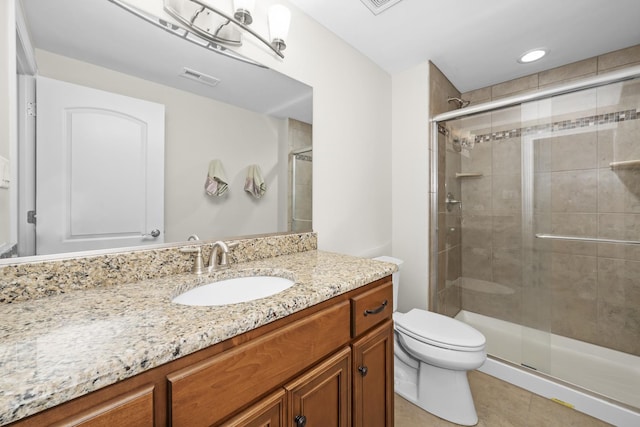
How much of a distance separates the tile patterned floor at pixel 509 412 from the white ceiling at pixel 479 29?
2264 mm

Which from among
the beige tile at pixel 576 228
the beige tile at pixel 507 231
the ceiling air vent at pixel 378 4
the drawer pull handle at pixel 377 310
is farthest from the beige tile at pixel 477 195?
the drawer pull handle at pixel 377 310

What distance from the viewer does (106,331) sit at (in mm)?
536

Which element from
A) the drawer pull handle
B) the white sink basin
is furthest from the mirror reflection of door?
the drawer pull handle

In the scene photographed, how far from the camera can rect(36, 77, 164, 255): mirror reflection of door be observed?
77 centimetres

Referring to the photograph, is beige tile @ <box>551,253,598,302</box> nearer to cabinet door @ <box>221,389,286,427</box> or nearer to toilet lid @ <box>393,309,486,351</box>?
toilet lid @ <box>393,309,486,351</box>

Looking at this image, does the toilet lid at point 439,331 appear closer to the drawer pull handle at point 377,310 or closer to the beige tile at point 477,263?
the drawer pull handle at point 377,310

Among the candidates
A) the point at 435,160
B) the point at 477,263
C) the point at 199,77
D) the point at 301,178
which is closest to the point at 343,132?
the point at 301,178

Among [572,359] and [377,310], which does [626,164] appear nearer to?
[572,359]

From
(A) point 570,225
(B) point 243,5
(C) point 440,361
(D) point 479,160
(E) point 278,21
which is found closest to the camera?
(B) point 243,5

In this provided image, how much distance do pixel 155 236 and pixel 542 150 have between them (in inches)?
97.5

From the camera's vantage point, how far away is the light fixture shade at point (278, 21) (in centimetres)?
125

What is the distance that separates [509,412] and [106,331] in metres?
2.00

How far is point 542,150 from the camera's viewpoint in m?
1.93

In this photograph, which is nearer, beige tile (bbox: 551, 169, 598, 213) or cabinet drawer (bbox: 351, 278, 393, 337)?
cabinet drawer (bbox: 351, 278, 393, 337)
